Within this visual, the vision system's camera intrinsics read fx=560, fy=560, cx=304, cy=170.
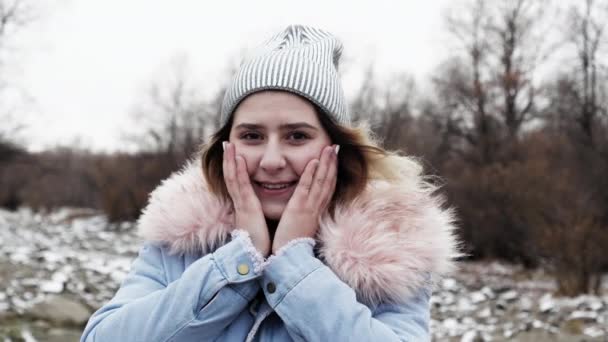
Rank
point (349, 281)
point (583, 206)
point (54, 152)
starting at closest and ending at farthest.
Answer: point (349, 281), point (583, 206), point (54, 152)

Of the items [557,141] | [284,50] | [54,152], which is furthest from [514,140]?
[54,152]

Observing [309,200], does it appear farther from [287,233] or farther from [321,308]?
[321,308]

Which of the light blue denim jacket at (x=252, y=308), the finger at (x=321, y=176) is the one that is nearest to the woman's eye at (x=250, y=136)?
the finger at (x=321, y=176)

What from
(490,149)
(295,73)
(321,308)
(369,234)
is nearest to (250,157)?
(295,73)

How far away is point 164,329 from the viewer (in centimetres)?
156

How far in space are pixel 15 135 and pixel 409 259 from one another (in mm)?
22215

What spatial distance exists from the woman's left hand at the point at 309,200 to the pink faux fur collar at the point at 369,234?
2.9 inches

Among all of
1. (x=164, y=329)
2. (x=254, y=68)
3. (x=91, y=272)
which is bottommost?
(x=91, y=272)

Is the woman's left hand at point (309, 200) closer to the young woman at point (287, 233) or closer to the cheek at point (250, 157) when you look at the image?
the young woman at point (287, 233)

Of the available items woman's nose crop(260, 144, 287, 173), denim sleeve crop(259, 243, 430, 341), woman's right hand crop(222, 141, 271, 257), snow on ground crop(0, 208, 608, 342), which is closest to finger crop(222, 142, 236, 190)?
woman's right hand crop(222, 141, 271, 257)

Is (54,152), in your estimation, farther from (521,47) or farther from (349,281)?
(349,281)

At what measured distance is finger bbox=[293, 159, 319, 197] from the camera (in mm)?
1804

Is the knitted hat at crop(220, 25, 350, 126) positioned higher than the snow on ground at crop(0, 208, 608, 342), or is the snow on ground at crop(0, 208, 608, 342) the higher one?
the knitted hat at crop(220, 25, 350, 126)

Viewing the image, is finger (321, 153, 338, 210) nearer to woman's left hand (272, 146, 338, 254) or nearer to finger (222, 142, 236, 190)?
woman's left hand (272, 146, 338, 254)
